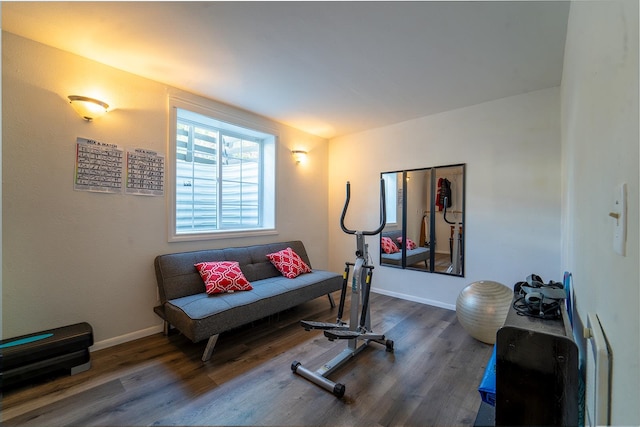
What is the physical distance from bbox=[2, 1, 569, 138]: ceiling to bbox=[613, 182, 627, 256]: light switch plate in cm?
164

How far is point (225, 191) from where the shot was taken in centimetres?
340

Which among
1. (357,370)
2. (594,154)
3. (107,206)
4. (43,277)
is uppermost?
(594,154)

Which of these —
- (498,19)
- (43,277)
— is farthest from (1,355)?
(498,19)

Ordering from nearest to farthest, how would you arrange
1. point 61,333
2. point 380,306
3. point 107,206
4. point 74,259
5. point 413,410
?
point 413,410 → point 61,333 → point 74,259 → point 107,206 → point 380,306

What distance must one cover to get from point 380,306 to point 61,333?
3.07m

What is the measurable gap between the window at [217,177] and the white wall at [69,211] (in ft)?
0.94

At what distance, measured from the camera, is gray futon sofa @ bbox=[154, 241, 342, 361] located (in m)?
2.14

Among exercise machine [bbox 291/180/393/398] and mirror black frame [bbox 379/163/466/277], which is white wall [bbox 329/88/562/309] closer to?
mirror black frame [bbox 379/163/466/277]

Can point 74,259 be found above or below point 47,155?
below

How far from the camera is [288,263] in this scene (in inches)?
130

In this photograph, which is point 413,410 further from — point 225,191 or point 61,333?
point 225,191

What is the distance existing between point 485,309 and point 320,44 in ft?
8.60

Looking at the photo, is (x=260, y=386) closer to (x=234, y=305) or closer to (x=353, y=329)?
(x=234, y=305)

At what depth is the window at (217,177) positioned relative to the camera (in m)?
2.95
